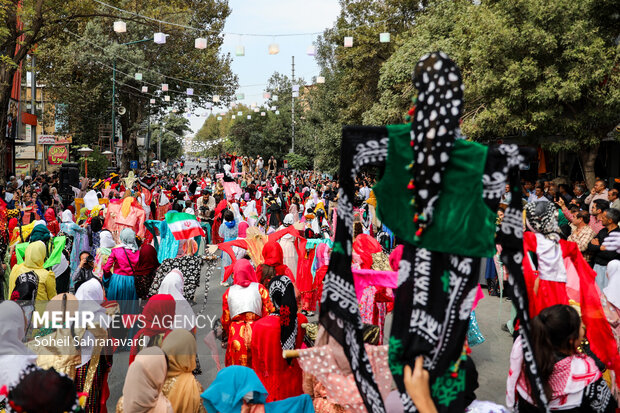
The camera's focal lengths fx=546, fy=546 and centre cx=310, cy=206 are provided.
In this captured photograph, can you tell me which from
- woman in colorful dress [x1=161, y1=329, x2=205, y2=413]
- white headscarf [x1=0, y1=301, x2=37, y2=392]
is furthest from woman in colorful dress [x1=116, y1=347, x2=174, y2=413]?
white headscarf [x1=0, y1=301, x2=37, y2=392]

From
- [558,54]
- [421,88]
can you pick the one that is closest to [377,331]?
[421,88]

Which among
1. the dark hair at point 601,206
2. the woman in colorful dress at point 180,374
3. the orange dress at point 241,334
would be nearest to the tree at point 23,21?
the orange dress at point 241,334

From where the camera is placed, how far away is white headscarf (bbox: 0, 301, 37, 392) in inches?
141

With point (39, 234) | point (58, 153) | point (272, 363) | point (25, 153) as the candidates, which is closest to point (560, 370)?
point (272, 363)

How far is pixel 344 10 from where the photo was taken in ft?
95.2

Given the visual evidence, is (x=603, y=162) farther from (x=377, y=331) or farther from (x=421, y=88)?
(x=421, y=88)

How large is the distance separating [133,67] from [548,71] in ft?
84.4

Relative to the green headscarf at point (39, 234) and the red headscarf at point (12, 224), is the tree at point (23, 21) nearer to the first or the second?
the red headscarf at point (12, 224)

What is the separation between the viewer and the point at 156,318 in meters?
4.74

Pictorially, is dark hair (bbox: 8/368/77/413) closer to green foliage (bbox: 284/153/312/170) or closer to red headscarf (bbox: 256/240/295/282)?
red headscarf (bbox: 256/240/295/282)

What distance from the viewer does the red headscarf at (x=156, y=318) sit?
4.71 m

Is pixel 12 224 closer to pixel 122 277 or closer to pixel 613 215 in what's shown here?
pixel 122 277

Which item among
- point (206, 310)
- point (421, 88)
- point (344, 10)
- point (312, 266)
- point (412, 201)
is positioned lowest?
point (206, 310)

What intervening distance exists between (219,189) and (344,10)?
15749 millimetres
